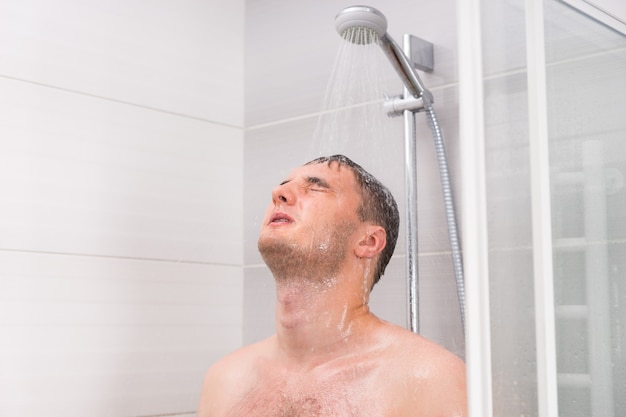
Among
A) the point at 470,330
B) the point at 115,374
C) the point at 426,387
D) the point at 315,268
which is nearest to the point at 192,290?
the point at 115,374

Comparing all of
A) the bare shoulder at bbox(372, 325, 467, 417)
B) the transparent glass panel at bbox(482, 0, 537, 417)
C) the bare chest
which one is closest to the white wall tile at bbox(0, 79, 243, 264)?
the bare chest

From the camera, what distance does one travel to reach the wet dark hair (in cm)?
115

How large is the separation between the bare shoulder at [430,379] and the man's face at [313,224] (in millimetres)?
154

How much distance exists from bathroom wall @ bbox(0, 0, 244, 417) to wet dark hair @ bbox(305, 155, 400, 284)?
53 centimetres

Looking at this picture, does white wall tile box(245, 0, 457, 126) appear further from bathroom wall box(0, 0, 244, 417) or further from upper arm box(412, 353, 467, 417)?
upper arm box(412, 353, 467, 417)

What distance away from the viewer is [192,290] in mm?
1657

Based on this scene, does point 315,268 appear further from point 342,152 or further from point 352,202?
point 342,152

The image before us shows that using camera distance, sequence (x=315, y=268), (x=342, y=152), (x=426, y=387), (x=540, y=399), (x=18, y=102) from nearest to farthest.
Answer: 1. (x=540, y=399)
2. (x=426, y=387)
3. (x=315, y=268)
4. (x=342, y=152)
5. (x=18, y=102)

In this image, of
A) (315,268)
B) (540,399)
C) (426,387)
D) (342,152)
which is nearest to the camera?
(540,399)

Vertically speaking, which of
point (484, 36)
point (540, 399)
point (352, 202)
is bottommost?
point (540, 399)

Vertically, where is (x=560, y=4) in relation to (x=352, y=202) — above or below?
above

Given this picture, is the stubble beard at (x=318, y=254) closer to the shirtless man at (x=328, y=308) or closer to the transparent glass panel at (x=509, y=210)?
the shirtless man at (x=328, y=308)

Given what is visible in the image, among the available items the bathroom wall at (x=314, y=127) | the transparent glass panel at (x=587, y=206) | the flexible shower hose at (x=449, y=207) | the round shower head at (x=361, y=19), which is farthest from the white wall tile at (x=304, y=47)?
the transparent glass panel at (x=587, y=206)

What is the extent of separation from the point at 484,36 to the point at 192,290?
3.59 feet
